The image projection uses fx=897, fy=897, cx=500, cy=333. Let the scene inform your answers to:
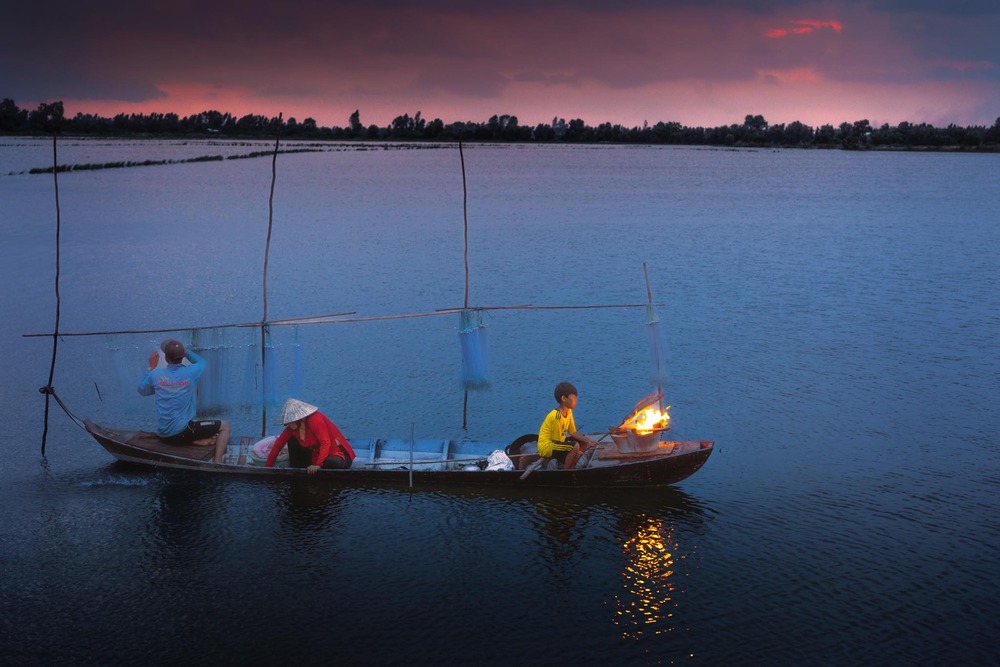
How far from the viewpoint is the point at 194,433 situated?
1052 centimetres

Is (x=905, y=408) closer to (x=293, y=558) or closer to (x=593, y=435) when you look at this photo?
(x=593, y=435)

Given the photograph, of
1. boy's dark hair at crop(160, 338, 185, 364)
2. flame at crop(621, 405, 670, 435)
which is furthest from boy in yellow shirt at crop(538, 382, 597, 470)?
boy's dark hair at crop(160, 338, 185, 364)

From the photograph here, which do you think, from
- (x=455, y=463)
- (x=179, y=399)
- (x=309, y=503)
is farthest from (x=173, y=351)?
(x=455, y=463)

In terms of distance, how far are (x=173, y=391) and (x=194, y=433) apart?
598mm

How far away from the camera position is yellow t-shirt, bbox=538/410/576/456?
9.93 m

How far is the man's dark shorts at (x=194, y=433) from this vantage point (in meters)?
10.5

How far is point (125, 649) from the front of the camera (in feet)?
24.0

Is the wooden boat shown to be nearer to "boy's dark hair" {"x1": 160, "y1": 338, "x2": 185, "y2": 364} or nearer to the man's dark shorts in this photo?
the man's dark shorts

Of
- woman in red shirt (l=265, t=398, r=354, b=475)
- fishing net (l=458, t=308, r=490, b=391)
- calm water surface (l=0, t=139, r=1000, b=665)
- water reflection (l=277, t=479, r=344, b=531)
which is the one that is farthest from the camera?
fishing net (l=458, t=308, r=490, b=391)

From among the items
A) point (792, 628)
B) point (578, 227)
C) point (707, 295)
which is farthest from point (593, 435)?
point (578, 227)

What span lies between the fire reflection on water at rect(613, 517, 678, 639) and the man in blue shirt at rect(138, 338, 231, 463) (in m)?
4.86

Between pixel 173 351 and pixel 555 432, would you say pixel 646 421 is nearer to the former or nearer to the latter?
pixel 555 432

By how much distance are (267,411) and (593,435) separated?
163 inches

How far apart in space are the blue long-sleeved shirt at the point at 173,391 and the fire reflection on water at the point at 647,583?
526 cm
